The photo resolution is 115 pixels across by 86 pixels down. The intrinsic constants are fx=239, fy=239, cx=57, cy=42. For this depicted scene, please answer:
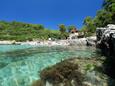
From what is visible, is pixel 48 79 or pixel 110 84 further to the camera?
pixel 48 79

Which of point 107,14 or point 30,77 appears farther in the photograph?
point 107,14

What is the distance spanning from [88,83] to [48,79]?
7.13 feet

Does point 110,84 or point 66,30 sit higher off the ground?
point 66,30

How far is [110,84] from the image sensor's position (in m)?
11.6

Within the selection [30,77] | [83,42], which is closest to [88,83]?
[30,77]

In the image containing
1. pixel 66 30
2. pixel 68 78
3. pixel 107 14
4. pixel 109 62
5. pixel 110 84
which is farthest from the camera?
pixel 66 30

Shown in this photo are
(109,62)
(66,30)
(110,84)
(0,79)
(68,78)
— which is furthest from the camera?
(66,30)

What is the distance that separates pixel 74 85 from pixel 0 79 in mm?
4464

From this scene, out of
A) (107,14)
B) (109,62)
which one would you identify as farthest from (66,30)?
(109,62)

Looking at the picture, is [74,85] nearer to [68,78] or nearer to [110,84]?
[68,78]

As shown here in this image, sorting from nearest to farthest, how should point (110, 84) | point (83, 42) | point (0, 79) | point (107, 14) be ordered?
1. point (110, 84)
2. point (0, 79)
3. point (83, 42)
4. point (107, 14)

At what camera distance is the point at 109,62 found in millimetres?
15672

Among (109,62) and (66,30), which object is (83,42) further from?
(66,30)

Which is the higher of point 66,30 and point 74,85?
point 66,30
